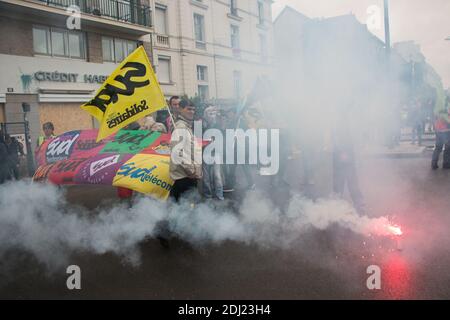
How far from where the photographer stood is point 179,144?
3984 mm

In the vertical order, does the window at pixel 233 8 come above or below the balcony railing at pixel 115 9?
below

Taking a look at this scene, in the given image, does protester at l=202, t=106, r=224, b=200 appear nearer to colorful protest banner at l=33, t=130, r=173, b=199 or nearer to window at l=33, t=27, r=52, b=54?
colorful protest banner at l=33, t=130, r=173, b=199

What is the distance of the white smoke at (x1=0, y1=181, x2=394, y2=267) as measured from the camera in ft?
13.3

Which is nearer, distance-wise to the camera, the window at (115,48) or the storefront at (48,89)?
the storefront at (48,89)

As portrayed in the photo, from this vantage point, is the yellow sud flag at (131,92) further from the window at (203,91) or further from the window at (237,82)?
the window at (203,91)

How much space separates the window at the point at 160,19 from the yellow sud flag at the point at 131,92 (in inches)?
604

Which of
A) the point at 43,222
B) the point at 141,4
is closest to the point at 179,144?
the point at 43,222

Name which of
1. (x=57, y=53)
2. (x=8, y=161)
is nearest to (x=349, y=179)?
(x=8, y=161)

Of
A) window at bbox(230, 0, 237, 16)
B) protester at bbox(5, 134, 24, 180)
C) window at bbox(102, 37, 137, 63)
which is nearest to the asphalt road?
protester at bbox(5, 134, 24, 180)

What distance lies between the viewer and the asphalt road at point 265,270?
2.91 meters

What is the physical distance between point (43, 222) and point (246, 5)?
7.26 metres

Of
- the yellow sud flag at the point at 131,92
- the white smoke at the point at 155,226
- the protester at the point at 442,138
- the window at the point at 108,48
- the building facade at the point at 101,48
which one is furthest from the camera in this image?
the window at the point at 108,48

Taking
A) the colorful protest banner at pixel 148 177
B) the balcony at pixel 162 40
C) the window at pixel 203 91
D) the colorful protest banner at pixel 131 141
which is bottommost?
the colorful protest banner at pixel 148 177

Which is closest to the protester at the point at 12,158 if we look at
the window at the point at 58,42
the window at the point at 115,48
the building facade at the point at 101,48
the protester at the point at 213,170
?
the building facade at the point at 101,48
